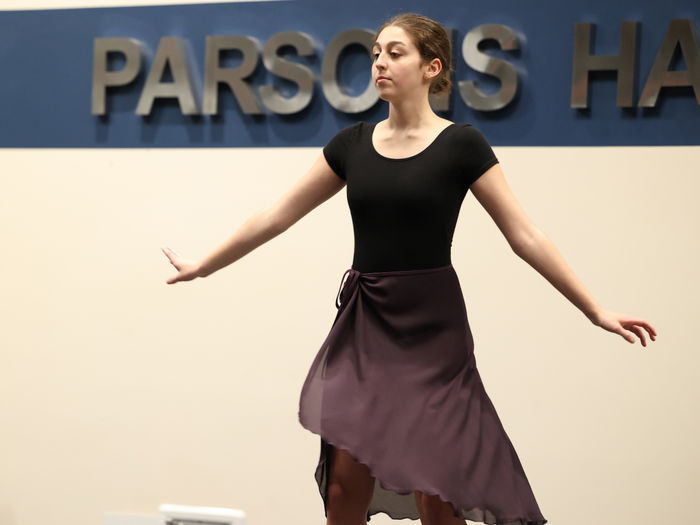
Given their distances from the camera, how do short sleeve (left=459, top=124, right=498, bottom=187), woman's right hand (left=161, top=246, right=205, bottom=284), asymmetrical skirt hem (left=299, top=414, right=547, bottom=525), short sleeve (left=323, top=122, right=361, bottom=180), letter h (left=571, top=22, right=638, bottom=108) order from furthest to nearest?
1. letter h (left=571, top=22, right=638, bottom=108)
2. woman's right hand (left=161, top=246, right=205, bottom=284)
3. short sleeve (left=323, top=122, right=361, bottom=180)
4. short sleeve (left=459, top=124, right=498, bottom=187)
5. asymmetrical skirt hem (left=299, top=414, right=547, bottom=525)

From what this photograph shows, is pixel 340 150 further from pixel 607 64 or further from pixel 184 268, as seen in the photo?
pixel 607 64

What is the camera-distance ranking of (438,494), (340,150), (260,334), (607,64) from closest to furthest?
(438,494) → (340,150) → (607,64) → (260,334)

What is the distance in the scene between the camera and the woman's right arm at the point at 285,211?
2.37m

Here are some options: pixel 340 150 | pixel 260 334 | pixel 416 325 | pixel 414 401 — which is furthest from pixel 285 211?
pixel 260 334

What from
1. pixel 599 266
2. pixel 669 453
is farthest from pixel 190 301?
pixel 669 453

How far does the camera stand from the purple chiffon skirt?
7.02 ft

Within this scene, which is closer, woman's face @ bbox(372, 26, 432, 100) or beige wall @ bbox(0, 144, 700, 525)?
woman's face @ bbox(372, 26, 432, 100)

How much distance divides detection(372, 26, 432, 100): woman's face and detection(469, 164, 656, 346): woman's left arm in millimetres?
271

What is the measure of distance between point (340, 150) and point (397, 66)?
247mm

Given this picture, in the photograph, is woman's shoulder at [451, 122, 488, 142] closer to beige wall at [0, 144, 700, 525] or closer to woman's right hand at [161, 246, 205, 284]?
woman's right hand at [161, 246, 205, 284]

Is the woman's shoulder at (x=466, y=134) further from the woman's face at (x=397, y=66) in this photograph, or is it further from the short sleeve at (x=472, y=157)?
the woman's face at (x=397, y=66)

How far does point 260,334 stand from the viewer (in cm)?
A: 370

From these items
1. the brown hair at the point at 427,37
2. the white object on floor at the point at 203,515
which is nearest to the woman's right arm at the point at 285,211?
the brown hair at the point at 427,37

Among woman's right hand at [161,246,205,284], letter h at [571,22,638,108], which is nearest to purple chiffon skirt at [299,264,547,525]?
woman's right hand at [161,246,205,284]
